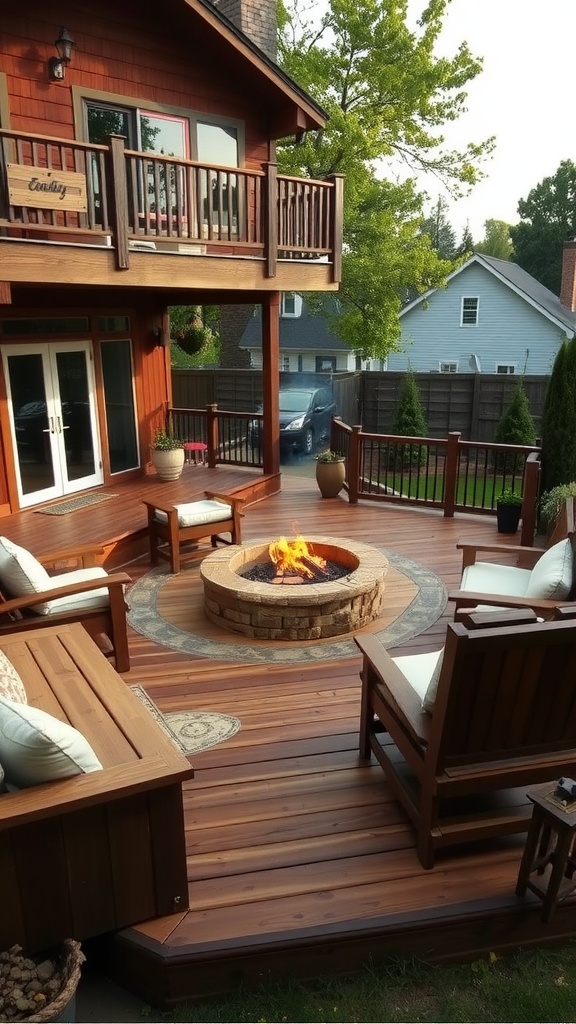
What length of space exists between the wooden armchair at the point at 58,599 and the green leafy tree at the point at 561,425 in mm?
5960

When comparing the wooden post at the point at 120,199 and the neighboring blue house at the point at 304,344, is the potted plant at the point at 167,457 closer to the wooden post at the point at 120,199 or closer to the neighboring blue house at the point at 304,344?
the wooden post at the point at 120,199

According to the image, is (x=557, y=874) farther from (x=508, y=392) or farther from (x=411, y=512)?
(x=508, y=392)

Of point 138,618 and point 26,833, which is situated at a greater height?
point 26,833

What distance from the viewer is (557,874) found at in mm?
2451

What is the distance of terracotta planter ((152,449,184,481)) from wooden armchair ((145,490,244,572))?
8.29 feet

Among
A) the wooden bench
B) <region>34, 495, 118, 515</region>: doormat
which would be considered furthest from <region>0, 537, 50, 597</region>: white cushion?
<region>34, 495, 118, 515</region>: doormat

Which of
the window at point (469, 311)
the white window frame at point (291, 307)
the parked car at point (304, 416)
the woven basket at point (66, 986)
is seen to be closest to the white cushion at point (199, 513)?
the woven basket at point (66, 986)

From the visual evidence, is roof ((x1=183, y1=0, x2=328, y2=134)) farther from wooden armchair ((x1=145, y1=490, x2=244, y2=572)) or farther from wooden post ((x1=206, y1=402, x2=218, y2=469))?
wooden armchair ((x1=145, y1=490, x2=244, y2=572))

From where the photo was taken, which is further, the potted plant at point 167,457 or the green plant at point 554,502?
the potted plant at point 167,457

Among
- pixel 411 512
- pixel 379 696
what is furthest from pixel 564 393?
pixel 379 696

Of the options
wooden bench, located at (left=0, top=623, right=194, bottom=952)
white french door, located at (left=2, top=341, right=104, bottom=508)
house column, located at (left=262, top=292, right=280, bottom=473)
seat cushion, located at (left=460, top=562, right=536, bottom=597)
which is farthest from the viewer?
house column, located at (left=262, top=292, right=280, bottom=473)

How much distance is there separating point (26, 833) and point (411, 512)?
7241mm

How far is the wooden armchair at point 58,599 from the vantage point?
4328 millimetres

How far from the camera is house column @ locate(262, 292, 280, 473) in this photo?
383 inches
